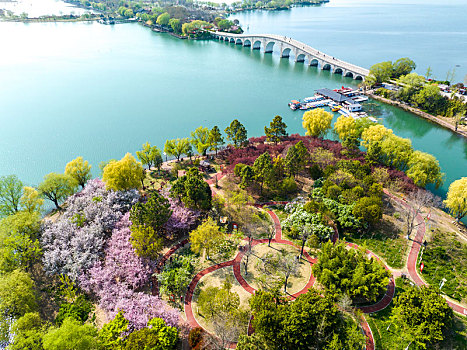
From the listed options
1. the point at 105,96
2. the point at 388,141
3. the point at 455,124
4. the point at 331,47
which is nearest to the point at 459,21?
the point at 331,47

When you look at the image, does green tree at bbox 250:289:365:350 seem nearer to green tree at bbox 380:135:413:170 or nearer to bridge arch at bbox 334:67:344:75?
green tree at bbox 380:135:413:170

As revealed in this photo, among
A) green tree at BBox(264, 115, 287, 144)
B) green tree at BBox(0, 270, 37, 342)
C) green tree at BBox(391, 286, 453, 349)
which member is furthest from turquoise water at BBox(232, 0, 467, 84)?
green tree at BBox(0, 270, 37, 342)

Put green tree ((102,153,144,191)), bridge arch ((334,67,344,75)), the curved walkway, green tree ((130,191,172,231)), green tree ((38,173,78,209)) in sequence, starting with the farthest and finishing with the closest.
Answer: bridge arch ((334,67,344,75)), green tree ((38,173,78,209)), green tree ((102,153,144,191)), green tree ((130,191,172,231)), the curved walkway

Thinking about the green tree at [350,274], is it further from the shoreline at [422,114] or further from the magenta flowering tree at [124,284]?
the shoreline at [422,114]

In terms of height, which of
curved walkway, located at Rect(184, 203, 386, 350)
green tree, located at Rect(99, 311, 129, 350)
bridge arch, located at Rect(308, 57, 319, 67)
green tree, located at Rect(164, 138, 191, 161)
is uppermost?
bridge arch, located at Rect(308, 57, 319, 67)

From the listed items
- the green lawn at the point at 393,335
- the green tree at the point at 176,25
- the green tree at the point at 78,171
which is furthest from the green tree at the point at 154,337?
the green tree at the point at 176,25

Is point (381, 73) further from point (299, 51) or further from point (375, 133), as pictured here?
point (375, 133)

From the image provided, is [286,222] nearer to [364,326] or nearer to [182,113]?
[364,326]

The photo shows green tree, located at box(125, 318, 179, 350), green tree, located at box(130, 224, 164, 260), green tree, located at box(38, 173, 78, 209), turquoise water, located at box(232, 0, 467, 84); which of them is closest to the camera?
green tree, located at box(125, 318, 179, 350)
